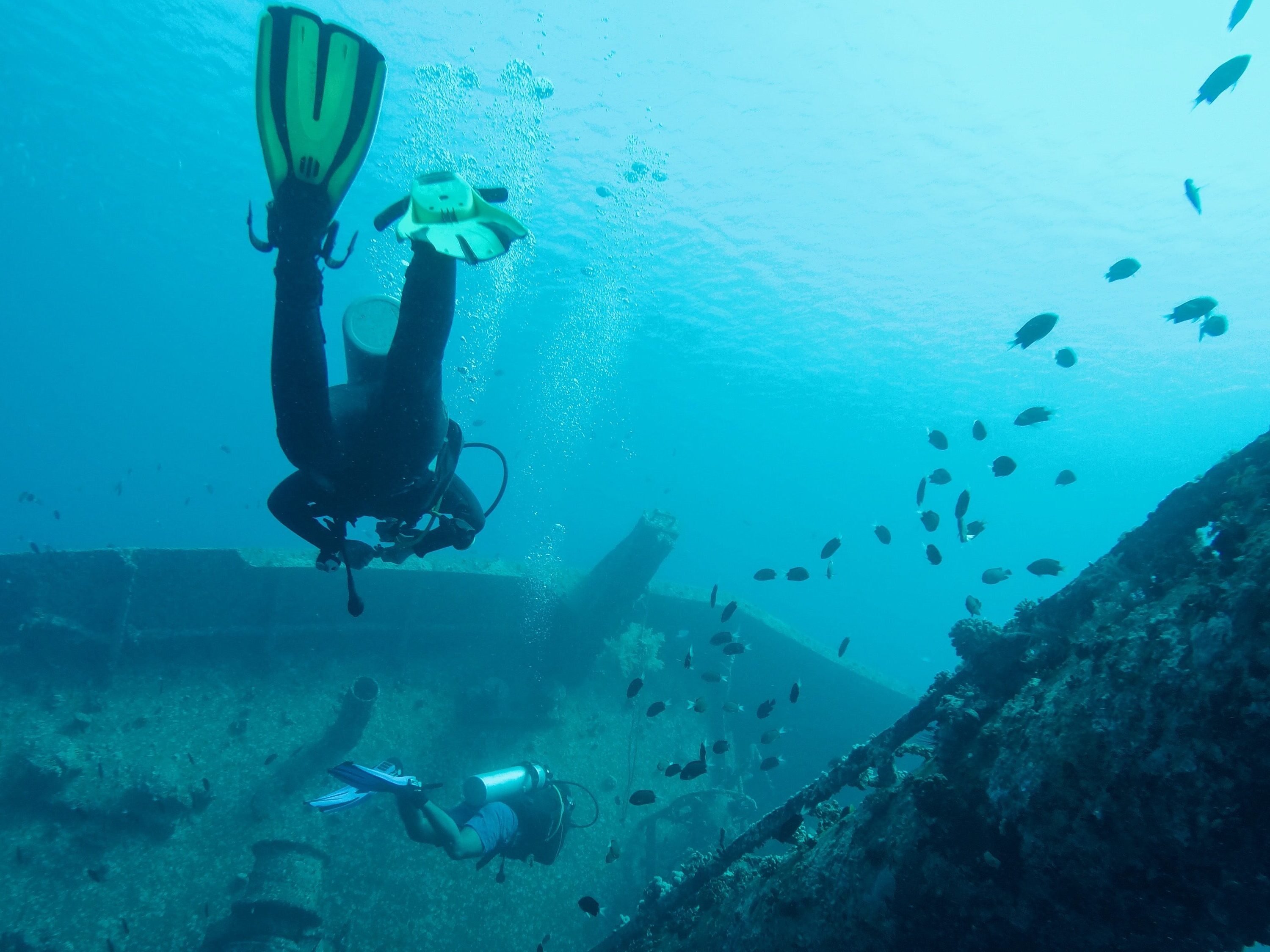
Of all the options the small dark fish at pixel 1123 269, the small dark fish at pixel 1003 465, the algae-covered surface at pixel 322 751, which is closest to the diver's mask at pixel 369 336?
the algae-covered surface at pixel 322 751

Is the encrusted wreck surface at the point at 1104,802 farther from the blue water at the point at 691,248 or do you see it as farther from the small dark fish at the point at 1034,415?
the blue water at the point at 691,248

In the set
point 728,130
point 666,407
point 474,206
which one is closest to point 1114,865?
point 474,206

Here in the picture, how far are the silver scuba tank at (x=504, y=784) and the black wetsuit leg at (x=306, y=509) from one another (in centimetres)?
557

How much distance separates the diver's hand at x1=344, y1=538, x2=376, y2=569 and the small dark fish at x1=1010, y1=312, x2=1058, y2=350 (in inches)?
291

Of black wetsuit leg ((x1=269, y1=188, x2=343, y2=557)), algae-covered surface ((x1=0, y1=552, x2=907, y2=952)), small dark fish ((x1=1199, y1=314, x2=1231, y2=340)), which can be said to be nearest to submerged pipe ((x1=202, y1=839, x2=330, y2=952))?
algae-covered surface ((x1=0, y1=552, x2=907, y2=952))

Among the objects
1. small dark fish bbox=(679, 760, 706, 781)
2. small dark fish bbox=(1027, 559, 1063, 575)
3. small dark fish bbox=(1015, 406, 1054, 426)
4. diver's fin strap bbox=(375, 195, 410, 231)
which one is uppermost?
diver's fin strap bbox=(375, 195, 410, 231)

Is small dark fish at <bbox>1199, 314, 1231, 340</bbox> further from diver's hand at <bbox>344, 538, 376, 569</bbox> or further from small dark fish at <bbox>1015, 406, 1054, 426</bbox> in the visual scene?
diver's hand at <bbox>344, 538, 376, 569</bbox>

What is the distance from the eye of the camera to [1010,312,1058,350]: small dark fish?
6.77m

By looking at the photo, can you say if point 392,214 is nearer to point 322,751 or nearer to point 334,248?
point 334,248

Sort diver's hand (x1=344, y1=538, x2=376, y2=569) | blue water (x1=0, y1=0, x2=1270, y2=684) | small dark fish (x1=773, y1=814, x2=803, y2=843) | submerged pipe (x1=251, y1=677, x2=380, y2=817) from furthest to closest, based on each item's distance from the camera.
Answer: blue water (x1=0, y1=0, x2=1270, y2=684)
submerged pipe (x1=251, y1=677, x2=380, y2=817)
small dark fish (x1=773, y1=814, x2=803, y2=843)
diver's hand (x1=344, y1=538, x2=376, y2=569)

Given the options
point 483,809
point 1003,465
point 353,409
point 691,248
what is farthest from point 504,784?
point 691,248

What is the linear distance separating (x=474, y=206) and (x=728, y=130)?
2169 cm

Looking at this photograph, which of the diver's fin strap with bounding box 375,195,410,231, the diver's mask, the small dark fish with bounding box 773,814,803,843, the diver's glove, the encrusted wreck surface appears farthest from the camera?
the small dark fish with bounding box 773,814,803,843

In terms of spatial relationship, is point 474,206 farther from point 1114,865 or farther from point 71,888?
point 71,888
